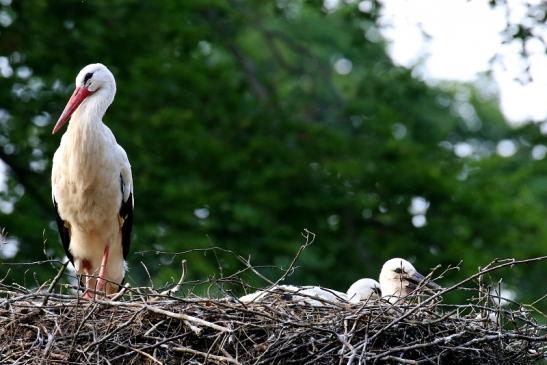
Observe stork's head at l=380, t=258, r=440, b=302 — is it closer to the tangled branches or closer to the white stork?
the tangled branches

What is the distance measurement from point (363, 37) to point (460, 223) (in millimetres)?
2919

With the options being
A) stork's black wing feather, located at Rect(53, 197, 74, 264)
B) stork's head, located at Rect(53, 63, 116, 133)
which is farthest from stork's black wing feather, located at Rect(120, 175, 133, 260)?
stork's head, located at Rect(53, 63, 116, 133)

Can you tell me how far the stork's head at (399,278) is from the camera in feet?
27.9

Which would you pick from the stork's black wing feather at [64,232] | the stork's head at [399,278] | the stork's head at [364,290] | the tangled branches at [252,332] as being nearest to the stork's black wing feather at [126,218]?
the stork's black wing feather at [64,232]

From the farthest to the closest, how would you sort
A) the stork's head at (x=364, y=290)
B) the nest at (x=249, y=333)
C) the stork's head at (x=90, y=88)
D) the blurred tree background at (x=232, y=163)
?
the blurred tree background at (x=232, y=163)
the stork's head at (x=90, y=88)
the stork's head at (x=364, y=290)
the nest at (x=249, y=333)

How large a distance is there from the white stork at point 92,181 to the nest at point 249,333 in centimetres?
184

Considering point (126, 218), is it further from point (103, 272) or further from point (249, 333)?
point (249, 333)

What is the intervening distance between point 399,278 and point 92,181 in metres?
2.13

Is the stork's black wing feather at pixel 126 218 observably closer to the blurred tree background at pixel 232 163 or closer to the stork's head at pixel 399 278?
the stork's head at pixel 399 278

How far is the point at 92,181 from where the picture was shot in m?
9.03

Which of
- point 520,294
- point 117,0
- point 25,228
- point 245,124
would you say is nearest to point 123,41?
point 117,0

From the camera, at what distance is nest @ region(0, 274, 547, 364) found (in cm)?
673

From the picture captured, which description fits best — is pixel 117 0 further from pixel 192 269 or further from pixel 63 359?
pixel 63 359

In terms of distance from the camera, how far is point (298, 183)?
17.1 metres
